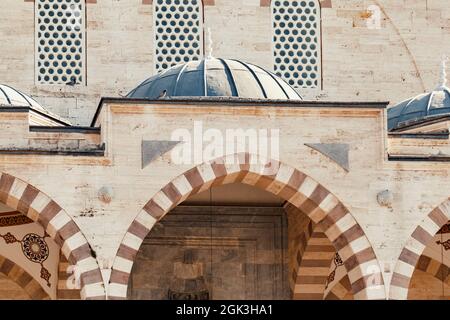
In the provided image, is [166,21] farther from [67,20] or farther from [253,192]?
[253,192]

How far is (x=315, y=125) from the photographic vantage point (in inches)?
872

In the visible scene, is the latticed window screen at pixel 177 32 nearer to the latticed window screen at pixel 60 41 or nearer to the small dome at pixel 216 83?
the latticed window screen at pixel 60 41

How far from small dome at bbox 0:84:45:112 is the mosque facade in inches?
2.0

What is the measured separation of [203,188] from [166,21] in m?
4.99

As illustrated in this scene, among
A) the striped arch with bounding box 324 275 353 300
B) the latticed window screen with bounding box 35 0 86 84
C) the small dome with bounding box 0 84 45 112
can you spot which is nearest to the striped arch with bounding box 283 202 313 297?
the striped arch with bounding box 324 275 353 300

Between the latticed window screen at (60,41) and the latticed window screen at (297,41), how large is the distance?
311 cm

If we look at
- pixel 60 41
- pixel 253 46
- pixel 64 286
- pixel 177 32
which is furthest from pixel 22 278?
pixel 253 46

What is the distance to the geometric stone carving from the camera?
22.0 meters

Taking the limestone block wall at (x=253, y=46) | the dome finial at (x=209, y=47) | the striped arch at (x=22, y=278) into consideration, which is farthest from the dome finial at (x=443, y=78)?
the striped arch at (x=22, y=278)

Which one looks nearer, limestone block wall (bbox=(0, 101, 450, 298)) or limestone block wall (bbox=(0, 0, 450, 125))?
limestone block wall (bbox=(0, 101, 450, 298))

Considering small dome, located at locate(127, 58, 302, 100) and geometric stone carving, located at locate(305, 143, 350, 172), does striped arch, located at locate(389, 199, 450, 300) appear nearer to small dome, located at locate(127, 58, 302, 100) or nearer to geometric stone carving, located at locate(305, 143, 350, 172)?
geometric stone carving, located at locate(305, 143, 350, 172)

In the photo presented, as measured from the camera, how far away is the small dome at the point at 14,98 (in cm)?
2331
